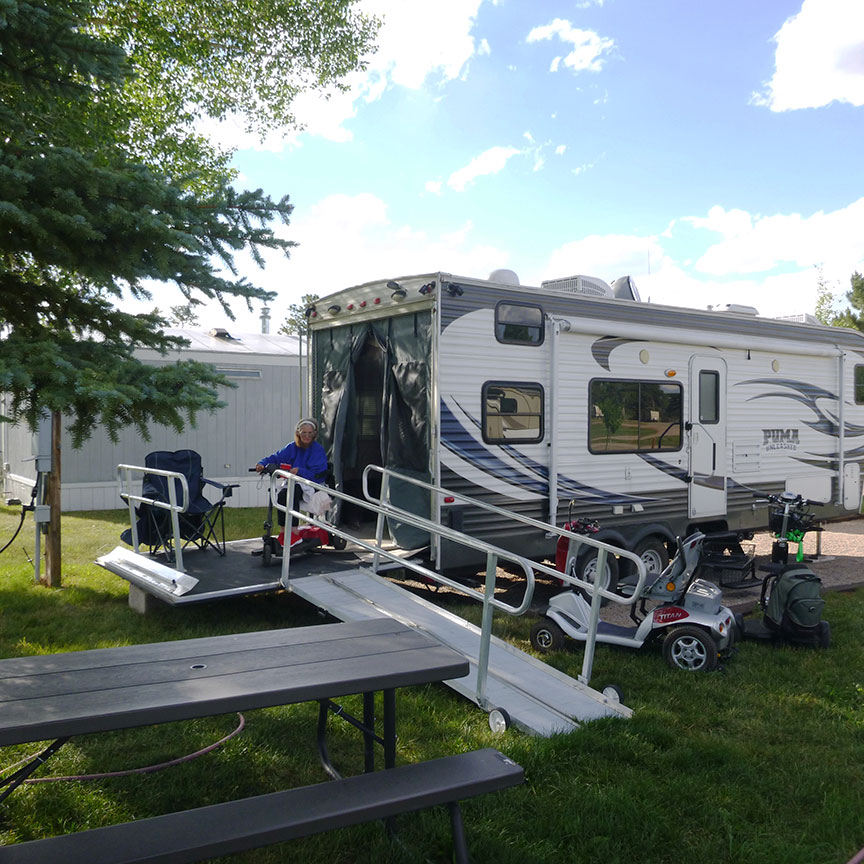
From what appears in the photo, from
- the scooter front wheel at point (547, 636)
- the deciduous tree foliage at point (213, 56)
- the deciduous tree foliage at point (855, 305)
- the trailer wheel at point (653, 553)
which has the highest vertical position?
the deciduous tree foliage at point (213, 56)

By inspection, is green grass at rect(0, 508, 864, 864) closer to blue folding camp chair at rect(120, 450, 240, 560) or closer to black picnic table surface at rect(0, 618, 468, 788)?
black picnic table surface at rect(0, 618, 468, 788)

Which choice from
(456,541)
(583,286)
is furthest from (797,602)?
(583,286)

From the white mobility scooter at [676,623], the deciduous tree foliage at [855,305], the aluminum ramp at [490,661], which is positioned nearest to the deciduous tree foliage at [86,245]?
the aluminum ramp at [490,661]

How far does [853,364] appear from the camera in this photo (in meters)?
9.55

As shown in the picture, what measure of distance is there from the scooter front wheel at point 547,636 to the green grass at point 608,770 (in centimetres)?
8

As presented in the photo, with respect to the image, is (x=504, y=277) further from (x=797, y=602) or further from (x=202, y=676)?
(x=202, y=676)

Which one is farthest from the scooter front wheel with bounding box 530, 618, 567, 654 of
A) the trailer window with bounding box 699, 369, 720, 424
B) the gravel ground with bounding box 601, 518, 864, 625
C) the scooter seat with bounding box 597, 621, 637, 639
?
the trailer window with bounding box 699, 369, 720, 424

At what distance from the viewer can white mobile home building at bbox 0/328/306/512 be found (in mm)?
11703

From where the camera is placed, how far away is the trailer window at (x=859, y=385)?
31.8 feet

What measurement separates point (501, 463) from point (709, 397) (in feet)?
9.05

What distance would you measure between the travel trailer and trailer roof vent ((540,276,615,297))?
18 millimetres

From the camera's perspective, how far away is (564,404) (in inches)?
270

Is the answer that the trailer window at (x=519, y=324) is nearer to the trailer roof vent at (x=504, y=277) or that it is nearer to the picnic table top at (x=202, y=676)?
the trailer roof vent at (x=504, y=277)

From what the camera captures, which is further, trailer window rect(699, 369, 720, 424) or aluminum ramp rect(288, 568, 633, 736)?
trailer window rect(699, 369, 720, 424)
